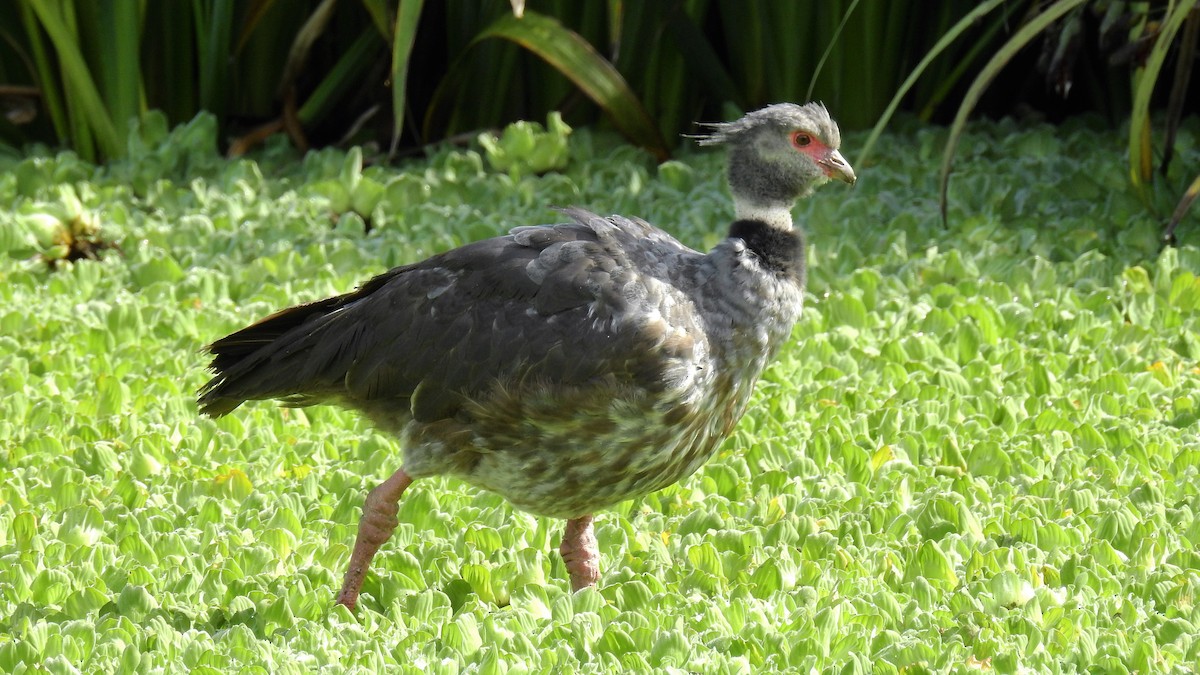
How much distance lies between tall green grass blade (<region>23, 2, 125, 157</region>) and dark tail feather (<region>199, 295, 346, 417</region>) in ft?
10.9

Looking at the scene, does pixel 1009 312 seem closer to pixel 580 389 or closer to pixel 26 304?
pixel 580 389

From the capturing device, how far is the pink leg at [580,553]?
13.2ft

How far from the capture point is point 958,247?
640 cm

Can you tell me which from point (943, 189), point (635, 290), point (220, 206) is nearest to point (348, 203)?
point (220, 206)

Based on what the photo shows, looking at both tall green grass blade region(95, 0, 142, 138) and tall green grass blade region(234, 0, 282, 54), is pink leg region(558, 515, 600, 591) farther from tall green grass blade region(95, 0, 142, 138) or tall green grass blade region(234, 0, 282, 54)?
tall green grass blade region(95, 0, 142, 138)

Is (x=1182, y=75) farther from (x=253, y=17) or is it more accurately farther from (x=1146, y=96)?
(x=253, y=17)

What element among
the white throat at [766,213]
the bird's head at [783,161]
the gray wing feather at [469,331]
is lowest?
the gray wing feather at [469,331]

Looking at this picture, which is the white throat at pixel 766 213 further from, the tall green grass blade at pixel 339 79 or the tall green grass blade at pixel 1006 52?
the tall green grass blade at pixel 339 79

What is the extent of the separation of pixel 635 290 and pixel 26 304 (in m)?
3.29

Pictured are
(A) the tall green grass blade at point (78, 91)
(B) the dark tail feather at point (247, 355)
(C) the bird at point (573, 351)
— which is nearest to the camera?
(C) the bird at point (573, 351)

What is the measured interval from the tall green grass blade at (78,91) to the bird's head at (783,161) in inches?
162

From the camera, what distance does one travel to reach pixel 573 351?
12.2 ft

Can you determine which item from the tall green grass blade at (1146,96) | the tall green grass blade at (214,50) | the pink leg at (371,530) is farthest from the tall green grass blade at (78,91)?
the tall green grass blade at (1146,96)

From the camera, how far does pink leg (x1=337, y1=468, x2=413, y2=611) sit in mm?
3873
